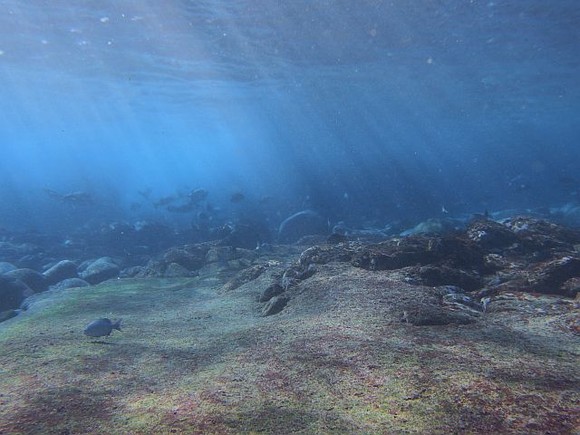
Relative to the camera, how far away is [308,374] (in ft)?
15.0

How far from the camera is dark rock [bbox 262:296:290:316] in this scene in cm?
812

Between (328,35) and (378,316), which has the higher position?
(328,35)

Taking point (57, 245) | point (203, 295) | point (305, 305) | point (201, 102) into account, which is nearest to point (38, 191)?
point (201, 102)

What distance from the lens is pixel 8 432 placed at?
11.9 feet

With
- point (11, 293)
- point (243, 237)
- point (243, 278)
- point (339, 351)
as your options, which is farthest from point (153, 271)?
point (339, 351)

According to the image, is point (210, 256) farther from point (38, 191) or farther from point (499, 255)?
point (38, 191)

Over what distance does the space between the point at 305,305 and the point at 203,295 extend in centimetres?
444

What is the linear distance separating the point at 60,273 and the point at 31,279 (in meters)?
1.56

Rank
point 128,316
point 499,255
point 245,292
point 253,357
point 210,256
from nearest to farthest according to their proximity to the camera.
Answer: point 253,357 → point 128,316 → point 499,255 → point 245,292 → point 210,256

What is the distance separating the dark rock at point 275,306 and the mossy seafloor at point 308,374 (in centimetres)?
36

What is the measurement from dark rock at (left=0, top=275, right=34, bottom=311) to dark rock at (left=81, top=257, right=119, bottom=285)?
3118mm

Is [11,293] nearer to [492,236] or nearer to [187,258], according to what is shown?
[187,258]

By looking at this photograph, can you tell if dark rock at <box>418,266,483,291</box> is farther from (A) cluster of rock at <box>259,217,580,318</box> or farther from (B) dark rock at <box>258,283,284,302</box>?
(B) dark rock at <box>258,283,284,302</box>

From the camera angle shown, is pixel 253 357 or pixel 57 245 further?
pixel 57 245
